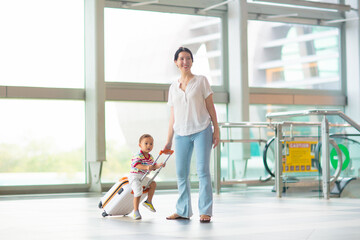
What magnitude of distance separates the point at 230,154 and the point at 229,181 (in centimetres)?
55

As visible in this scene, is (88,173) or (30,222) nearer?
(30,222)

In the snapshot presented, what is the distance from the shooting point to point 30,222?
17.9 ft

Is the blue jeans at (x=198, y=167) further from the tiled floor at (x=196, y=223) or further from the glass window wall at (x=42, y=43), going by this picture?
the glass window wall at (x=42, y=43)

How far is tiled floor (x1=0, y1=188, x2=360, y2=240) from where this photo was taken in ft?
14.5

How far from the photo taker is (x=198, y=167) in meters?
5.43

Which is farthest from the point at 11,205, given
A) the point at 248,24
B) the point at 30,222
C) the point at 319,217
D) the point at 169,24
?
the point at 248,24

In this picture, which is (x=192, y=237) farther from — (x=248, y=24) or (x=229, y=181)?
(x=248, y=24)

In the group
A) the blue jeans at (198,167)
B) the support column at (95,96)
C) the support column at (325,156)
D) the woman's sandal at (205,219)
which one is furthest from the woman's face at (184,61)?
the support column at (95,96)

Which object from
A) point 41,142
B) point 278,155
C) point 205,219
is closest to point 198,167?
point 205,219

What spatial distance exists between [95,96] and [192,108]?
541 cm

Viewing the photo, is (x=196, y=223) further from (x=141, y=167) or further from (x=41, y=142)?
(x=41, y=142)

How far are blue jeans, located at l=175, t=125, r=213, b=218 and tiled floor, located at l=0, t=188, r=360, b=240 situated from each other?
158mm

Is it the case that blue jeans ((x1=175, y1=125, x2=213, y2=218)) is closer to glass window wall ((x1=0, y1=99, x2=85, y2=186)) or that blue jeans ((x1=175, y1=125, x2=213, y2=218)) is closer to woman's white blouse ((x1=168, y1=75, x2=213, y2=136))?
woman's white blouse ((x1=168, y1=75, x2=213, y2=136))

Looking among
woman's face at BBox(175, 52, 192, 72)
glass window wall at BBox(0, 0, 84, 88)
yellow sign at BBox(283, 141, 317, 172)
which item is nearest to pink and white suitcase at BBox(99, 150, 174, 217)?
woman's face at BBox(175, 52, 192, 72)
